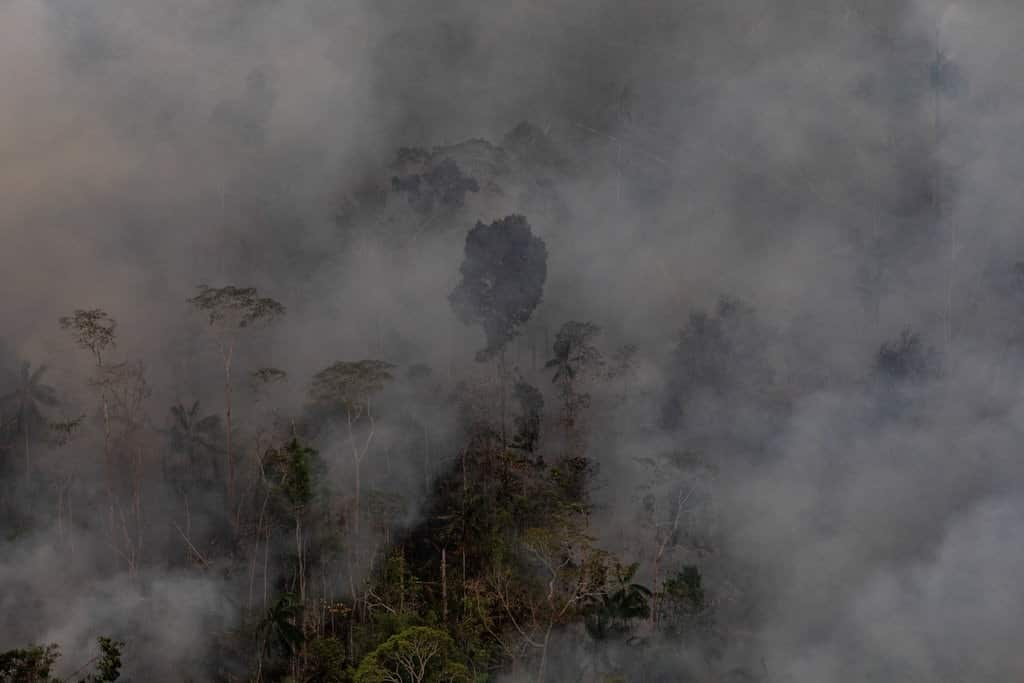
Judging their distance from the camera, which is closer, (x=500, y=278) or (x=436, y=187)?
(x=500, y=278)

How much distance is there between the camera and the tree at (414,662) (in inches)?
1082

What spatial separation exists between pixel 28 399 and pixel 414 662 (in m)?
32.0

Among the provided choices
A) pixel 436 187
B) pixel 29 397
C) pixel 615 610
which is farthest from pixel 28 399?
pixel 615 610

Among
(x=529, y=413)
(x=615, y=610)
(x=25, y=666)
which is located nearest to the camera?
(x=25, y=666)

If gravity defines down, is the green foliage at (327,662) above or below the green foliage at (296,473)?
below

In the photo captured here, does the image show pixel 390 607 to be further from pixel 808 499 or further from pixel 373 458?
pixel 808 499

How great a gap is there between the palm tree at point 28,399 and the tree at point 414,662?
2963cm

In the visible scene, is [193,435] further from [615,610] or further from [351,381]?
[615,610]

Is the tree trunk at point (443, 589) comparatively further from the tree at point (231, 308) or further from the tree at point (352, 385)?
the tree at point (231, 308)

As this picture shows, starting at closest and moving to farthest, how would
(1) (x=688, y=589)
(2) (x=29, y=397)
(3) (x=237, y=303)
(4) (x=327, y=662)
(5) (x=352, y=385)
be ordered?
1. (4) (x=327, y=662)
2. (1) (x=688, y=589)
3. (5) (x=352, y=385)
4. (3) (x=237, y=303)
5. (2) (x=29, y=397)

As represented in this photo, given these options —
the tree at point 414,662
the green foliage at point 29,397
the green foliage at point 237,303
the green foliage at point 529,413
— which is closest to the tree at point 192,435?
the green foliage at point 29,397

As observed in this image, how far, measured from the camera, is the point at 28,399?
4991 centimetres

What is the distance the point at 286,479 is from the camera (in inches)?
1432

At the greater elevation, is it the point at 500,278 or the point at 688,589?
the point at 500,278
